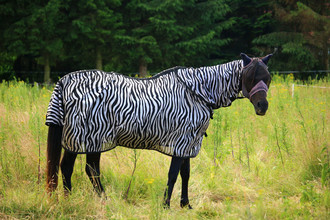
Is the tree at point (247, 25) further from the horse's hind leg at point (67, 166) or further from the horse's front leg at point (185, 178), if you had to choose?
the horse's hind leg at point (67, 166)

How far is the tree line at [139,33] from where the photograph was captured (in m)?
15.6

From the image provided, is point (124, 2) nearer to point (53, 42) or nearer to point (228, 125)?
point (53, 42)

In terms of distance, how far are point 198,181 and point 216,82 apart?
1.51 m

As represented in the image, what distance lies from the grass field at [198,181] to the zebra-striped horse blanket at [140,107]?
1.82ft

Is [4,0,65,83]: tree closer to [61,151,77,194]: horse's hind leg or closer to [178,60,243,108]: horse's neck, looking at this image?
[61,151,77,194]: horse's hind leg

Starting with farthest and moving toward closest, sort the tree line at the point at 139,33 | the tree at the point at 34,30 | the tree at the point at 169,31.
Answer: the tree at the point at 169,31
the tree line at the point at 139,33
the tree at the point at 34,30

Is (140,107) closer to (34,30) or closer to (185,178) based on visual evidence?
(185,178)

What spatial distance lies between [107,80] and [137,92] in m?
0.33

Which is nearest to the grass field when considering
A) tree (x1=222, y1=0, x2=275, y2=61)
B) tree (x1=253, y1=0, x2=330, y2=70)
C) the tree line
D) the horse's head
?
the horse's head

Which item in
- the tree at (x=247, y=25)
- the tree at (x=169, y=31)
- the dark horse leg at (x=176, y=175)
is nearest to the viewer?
the dark horse leg at (x=176, y=175)

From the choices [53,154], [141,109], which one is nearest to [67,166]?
[53,154]

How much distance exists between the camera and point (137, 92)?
139 inches

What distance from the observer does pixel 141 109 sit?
11.3 feet

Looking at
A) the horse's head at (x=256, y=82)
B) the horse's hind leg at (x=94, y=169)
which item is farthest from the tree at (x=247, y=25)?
the horse's hind leg at (x=94, y=169)
